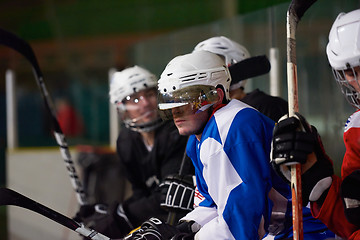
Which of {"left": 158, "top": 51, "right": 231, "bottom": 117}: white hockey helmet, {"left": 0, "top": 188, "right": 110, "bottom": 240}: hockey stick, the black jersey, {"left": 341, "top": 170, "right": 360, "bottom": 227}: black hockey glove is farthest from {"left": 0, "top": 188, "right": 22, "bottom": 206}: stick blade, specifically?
{"left": 341, "top": 170, "right": 360, "bottom": 227}: black hockey glove

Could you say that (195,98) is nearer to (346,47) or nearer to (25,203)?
(346,47)

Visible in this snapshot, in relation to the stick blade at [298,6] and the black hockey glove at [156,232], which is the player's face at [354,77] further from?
the black hockey glove at [156,232]

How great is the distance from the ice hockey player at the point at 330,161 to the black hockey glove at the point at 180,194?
0.77m

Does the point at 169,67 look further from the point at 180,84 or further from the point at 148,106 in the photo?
the point at 148,106

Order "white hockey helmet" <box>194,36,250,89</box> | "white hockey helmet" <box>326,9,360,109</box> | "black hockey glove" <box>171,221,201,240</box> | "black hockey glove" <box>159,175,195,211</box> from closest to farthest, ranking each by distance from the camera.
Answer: "white hockey helmet" <box>326,9,360,109</box>
"black hockey glove" <box>171,221,201,240</box>
"black hockey glove" <box>159,175,195,211</box>
"white hockey helmet" <box>194,36,250,89</box>

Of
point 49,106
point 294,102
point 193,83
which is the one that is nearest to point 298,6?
point 294,102

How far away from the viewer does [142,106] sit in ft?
11.2

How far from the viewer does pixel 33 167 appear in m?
6.55

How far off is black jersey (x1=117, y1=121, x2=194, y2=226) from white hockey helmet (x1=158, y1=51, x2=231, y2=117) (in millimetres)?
743

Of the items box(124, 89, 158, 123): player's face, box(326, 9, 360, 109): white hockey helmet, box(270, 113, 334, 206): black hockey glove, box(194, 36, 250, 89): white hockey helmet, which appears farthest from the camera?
box(124, 89, 158, 123): player's face

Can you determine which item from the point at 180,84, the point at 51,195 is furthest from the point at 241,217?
the point at 51,195

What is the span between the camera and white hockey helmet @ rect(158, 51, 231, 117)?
7.38 ft

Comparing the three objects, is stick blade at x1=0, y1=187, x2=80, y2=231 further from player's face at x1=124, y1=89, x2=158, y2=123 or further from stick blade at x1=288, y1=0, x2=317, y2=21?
stick blade at x1=288, y1=0, x2=317, y2=21

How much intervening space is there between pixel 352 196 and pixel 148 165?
5.58 feet
